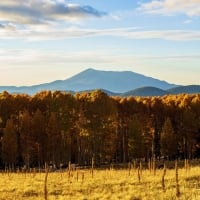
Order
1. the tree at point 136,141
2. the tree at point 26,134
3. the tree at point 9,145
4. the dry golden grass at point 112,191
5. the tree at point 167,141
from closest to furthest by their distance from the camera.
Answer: the dry golden grass at point 112,191, the tree at point 9,145, the tree at point 26,134, the tree at point 136,141, the tree at point 167,141

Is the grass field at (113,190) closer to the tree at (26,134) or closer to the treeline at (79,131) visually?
the treeline at (79,131)

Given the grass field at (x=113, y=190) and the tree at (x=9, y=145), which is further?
the tree at (x=9, y=145)

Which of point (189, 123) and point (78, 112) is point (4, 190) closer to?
point (78, 112)

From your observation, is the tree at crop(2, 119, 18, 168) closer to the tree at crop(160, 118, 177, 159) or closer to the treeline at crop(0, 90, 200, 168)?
the treeline at crop(0, 90, 200, 168)

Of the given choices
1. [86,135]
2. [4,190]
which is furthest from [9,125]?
[4,190]

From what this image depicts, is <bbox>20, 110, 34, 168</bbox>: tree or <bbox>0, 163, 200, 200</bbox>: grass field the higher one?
<bbox>20, 110, 34, 168</bbox>: tree

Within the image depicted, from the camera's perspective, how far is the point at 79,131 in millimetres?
83125

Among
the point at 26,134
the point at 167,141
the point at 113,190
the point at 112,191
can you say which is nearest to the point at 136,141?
the point at 167,141

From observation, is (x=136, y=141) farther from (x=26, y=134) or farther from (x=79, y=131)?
(x=26, y=134)

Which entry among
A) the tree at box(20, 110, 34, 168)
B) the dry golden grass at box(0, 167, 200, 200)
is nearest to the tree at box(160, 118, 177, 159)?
the tree at box(20, 110, 34, 168)

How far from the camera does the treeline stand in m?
78.2

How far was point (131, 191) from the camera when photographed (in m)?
26.8

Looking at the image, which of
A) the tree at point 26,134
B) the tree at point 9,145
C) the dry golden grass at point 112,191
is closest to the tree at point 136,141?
the tree at point 26,134

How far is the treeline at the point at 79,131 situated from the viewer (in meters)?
78.2
